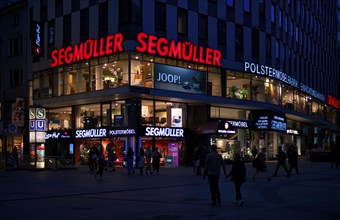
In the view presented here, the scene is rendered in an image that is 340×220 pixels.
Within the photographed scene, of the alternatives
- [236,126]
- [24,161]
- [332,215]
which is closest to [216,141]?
[236,126]

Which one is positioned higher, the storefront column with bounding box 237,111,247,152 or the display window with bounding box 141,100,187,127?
the display window with bounding box 141,100,187,127

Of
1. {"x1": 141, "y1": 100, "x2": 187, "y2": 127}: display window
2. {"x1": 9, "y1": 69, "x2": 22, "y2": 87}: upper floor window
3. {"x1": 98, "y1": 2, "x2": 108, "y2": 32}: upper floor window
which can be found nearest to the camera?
{"x1": 98, "y1": 2, "x2": 108, "y2": 32}: upper floor window

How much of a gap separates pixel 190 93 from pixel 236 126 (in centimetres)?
739

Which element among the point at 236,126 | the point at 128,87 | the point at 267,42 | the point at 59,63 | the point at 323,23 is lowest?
the point at 236,126

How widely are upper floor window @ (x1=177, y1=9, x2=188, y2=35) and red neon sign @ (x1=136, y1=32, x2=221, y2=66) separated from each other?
1319 mm

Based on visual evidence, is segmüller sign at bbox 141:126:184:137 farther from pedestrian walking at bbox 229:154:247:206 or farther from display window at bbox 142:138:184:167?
pedestrian walking at bbox 229:154:247:206

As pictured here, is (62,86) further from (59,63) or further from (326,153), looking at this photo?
(326,153)

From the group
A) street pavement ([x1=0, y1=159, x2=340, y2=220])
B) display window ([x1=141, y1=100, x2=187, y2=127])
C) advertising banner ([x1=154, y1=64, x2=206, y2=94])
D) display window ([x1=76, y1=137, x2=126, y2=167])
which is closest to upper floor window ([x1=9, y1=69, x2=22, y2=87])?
display window ([x1=76, y1=137, x2=126, y2=167])

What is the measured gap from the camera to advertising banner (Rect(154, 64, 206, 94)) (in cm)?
3675

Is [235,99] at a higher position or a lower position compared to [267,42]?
lower

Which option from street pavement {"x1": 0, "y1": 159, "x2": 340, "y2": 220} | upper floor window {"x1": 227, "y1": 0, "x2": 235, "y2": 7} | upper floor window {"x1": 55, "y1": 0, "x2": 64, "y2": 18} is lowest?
street pavement {"x1": 0, "y1": 159, "x2": 340, "y2": 220}

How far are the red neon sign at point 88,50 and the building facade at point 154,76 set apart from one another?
83 mm

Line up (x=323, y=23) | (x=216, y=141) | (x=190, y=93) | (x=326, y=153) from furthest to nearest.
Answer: (x=323, y=23) → (x=326, y=153) → (x=216, y=141) → (x=190, y=93)

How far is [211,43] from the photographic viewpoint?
41.0m
